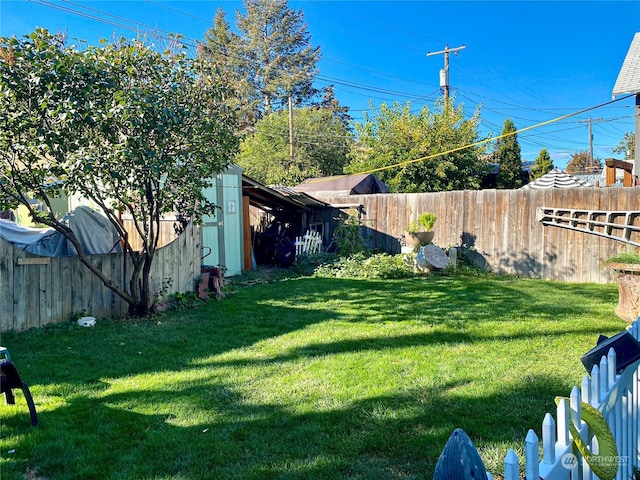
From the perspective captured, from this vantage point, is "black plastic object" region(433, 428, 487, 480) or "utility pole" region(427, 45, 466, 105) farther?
"utility pole" region(427, 45, 466, 105)

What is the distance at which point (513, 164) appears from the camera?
81.6 feet

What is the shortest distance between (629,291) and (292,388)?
4.17 m

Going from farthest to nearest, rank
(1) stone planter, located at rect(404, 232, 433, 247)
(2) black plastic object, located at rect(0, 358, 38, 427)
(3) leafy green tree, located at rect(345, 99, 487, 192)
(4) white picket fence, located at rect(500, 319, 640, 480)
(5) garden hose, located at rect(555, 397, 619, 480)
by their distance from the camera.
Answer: (3) leafy green tree, located at rect(345, 99, 487, 192), (1) stone planter, located at rect(404, 232, 433, 247), (2) black plastic object, located at rect(0, 358, 38, 427), (5) garden hose, located at rect(555, 397, 619, 480), (4) white picket fence, located at rect(500, 319, 640, 480)

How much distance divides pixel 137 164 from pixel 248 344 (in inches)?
95.7

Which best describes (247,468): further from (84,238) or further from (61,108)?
(84,238)

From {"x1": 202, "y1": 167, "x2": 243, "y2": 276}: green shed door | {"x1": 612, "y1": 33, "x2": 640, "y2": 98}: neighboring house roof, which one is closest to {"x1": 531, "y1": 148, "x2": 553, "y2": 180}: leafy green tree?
{"x1": 612, "y1": 33, "x2": 640, "y2": 98}: neighboring house roof

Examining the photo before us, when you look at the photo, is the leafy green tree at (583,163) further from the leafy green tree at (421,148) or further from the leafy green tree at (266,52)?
the leafy green tree at (266,52)

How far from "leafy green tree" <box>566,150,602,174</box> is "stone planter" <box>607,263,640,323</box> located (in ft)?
127

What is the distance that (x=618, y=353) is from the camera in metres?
2.10

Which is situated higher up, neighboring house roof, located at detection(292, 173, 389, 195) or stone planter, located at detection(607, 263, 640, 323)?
neighboring house roof, located at detection(292, 173, 389, 195)

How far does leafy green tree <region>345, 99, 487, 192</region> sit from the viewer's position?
18.1 meters

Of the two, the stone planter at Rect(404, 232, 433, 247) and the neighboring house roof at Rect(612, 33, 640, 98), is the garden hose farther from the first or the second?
the neighboring house roof at Rect(612, 33, 640, 98)

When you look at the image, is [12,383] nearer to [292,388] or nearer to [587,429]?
[292,388]

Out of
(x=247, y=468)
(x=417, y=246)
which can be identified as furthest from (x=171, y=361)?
(x=417, y=246)
